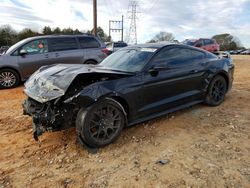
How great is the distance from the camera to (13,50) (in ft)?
27.0

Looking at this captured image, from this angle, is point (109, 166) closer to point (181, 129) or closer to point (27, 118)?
point (181, 129)

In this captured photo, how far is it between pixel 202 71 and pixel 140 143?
2304 millimetres

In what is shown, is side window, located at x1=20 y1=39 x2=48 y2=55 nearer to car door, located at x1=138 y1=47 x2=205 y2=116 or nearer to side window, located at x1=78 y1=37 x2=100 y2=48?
side window, located at x1=78 y1=37 x2=100 y2=48

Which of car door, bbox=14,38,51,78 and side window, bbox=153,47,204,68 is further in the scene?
car door, bbox=14,38,51,78

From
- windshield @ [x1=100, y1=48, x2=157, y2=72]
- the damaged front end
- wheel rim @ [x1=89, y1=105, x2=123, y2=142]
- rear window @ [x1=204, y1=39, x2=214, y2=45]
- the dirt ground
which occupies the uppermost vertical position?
rear window @ [x1=204, y1=39, x2=214, y2=45]


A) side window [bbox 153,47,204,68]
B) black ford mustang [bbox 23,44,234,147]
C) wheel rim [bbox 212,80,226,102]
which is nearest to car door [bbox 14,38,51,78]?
black ford mustang [bbox 23,44,234,147]

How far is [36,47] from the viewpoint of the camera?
27.9ft

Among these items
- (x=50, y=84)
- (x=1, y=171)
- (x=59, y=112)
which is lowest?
(x=1, y=171)

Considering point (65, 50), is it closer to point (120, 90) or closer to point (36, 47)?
point (36, 47)

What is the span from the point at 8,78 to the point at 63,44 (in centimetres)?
225

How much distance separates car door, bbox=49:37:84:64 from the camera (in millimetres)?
8773

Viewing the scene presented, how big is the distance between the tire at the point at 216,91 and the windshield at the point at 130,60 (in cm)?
175

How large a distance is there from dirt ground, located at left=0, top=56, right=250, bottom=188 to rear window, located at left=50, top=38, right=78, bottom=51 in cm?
450

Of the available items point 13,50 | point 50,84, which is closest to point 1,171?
point 50,84
